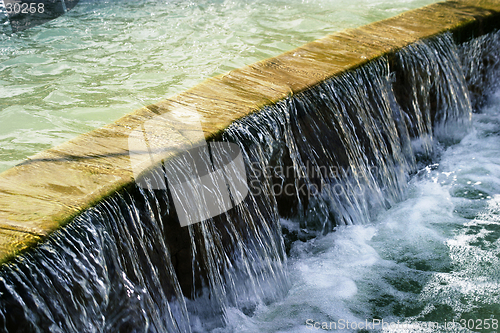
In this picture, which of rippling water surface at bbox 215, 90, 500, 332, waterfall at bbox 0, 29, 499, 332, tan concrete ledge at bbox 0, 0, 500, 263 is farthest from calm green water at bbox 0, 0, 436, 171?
rippling water surface at bbox 215, 90, 500, 332

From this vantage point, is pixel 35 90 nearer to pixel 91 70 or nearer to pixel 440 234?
pixel 91 70

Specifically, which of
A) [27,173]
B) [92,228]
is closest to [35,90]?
[27,173]

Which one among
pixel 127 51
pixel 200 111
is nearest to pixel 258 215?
pixel 200 111

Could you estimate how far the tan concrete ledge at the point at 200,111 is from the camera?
2285 millimetres

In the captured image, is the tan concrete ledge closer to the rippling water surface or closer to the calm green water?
the calm green water

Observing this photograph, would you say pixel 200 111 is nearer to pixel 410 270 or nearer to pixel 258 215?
pixel 258 215

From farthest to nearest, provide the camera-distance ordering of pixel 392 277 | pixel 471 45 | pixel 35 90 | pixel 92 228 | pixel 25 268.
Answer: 1. pixel 471 45
2. pixel 35 90
3. pixel 392 277
4. pixel 92 228
5. pixel 25 268

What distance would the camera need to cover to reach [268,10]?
6.89m

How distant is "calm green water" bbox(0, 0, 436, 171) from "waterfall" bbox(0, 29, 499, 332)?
1179mm

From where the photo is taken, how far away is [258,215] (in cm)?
330

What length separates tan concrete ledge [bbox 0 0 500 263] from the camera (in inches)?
90.0

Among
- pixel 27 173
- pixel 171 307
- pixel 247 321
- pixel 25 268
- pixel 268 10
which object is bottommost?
pixel 247 321

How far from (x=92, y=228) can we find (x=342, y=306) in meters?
1.78

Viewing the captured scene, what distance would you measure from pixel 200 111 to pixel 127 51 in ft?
8.56
